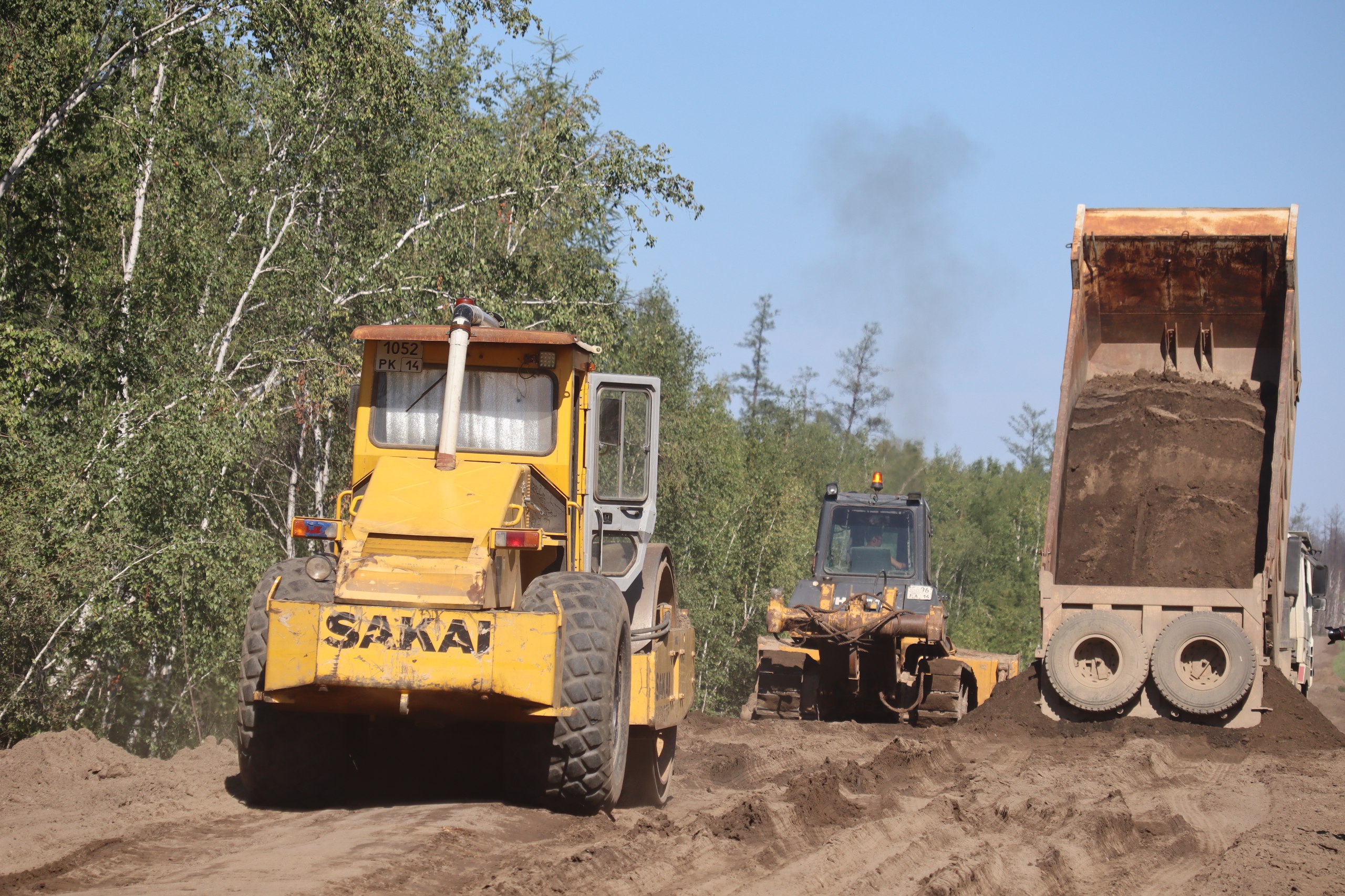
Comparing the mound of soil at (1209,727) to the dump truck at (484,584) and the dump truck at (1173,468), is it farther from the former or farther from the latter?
the dump truck at (484,584)

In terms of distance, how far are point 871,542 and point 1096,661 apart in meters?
3.67

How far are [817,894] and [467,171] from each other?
538 inches

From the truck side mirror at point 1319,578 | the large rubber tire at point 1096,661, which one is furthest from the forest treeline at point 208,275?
the truck side mirror at point 1319,578

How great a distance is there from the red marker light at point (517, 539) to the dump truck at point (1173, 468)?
7.02m

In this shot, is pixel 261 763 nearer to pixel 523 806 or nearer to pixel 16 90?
pixel 523 806

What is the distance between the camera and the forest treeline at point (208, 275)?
1201 centimetres

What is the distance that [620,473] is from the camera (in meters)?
7.61

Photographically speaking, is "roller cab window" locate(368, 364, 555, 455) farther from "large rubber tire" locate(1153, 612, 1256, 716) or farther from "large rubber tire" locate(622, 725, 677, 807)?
"large rubber tire" locate(1153, 612, 1256, 716)

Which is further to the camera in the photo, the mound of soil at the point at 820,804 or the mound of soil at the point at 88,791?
the mound of soil at the point at 820,804

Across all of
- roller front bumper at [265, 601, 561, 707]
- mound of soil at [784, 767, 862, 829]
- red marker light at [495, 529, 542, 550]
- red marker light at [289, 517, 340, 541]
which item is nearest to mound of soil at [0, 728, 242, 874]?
roller front bumper at [265, 601, 561, 707]

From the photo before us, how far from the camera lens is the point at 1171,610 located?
1197cm

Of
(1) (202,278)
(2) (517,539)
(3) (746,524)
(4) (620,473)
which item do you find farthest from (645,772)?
(3) (746,524)

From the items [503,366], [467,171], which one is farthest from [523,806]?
[467,171]

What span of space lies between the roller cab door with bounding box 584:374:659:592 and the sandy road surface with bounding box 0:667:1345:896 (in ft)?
5.14
